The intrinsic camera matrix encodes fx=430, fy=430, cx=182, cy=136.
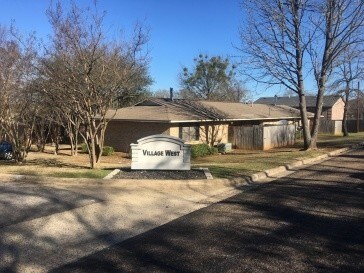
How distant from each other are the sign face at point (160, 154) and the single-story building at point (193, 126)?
35.2 feet

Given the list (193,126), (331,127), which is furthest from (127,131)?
(331,127)

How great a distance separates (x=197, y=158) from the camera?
24203 mm

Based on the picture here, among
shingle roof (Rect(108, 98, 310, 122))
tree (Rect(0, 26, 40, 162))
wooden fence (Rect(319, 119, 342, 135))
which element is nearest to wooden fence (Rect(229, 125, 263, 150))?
shingle roof (Rect(108, 98, 310, 122))

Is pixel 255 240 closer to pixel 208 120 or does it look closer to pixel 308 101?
pixel 208 120

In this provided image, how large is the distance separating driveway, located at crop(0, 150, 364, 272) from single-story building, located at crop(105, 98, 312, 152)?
1418 cm

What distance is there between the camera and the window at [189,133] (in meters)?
27.0

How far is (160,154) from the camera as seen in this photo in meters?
14.1

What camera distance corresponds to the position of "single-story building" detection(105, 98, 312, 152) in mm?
26409

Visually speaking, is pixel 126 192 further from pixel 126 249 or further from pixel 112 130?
pixel 112 130

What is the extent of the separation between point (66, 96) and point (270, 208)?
31.2 ft

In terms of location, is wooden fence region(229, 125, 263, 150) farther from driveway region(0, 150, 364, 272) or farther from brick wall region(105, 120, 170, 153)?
driveway region(0, 150, 364, 272)

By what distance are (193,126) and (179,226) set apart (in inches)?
796

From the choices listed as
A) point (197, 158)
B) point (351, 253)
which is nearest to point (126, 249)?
point (351, 253)

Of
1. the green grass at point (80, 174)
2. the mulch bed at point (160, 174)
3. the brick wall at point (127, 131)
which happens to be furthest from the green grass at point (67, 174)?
the brick wall at point (127, 131)
